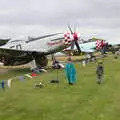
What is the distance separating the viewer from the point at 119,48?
83.6 meters

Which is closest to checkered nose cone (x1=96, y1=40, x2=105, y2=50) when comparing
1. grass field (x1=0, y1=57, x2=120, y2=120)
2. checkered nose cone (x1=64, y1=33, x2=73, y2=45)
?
checkered nose cone (x1=64, y1=33, x2=73, y2=45)

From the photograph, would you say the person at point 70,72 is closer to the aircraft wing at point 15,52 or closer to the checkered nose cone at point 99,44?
the aircraft wing at point 15,52

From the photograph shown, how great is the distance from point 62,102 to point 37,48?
68.2ft

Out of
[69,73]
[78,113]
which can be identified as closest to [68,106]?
[78,113]

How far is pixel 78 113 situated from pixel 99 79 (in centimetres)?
876

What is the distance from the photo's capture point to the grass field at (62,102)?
12.7m

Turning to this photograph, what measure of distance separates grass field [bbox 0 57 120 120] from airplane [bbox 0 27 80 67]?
13757 mm

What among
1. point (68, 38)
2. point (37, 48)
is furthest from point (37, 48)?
point (68, 38)

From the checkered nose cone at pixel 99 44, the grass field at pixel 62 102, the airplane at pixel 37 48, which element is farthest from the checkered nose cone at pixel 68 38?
the checkered nose cone at pixel 99 44

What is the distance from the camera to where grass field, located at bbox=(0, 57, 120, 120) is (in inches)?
499

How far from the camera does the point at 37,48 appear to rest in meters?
35.7

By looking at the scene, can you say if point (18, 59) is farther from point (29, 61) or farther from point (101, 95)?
point (101, 95)

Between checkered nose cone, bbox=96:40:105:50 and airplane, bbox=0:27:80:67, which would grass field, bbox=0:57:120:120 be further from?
checkered nose cone, bbox=96:40:105:50

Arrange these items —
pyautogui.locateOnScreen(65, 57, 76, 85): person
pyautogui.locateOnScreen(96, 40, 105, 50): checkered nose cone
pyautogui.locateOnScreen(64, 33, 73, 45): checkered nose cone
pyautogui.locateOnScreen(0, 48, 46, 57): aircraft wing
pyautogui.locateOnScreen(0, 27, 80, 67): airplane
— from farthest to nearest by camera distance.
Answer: pyautogui.locateOnScreen(96, 40, 105, 50): checkered nose cone < pyautogui.locateOnScreen(64, 33, 73, 45): checkered nose cone < pyautogui.locateOnScreen(0, 27, 80, 67): airplane < pyautogui.locateOnScreen(0, 48, 46, 57): aircraft wing < pyautogui.locateOnScreen(65, 57, 76, 85): person
